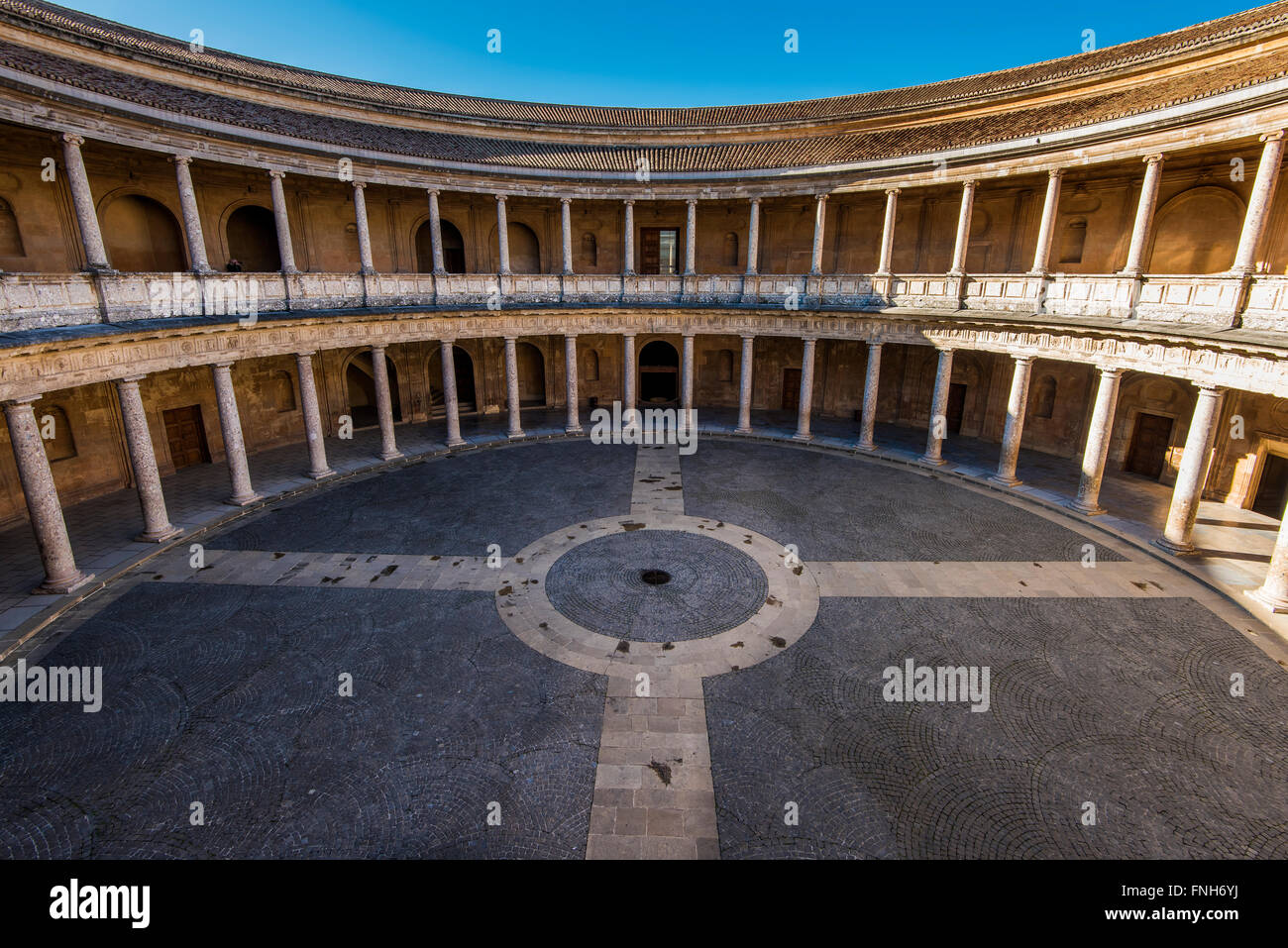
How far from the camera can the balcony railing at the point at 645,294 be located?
1395 cm

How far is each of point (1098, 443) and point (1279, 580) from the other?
577cm

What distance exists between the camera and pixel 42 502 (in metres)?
13.2

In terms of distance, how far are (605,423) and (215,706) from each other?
21.1 meters

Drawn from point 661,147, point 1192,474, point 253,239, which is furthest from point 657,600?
point 661,147

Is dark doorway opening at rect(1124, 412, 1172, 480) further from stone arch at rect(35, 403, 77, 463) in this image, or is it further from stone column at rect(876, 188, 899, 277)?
stone arch at rect(35, 403, 77, 463)

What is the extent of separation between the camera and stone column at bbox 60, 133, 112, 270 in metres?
13.9

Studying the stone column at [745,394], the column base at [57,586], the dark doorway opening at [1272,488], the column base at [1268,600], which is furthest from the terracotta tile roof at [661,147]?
the column base at [1268,600]

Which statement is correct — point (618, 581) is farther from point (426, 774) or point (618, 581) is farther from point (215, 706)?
point (215, 706)

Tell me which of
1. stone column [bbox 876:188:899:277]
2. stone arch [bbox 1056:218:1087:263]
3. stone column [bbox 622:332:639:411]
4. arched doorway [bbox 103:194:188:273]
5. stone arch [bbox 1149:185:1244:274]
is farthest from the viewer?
stone column [bbox 622:332:639:411]

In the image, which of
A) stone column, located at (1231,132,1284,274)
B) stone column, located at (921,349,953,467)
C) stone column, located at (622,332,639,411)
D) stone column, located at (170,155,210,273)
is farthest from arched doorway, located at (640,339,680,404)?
stone column, located at (1231,132,1284,274)

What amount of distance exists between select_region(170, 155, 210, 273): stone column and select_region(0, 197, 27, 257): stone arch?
14.8ft

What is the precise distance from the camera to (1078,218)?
22312 millimetres
